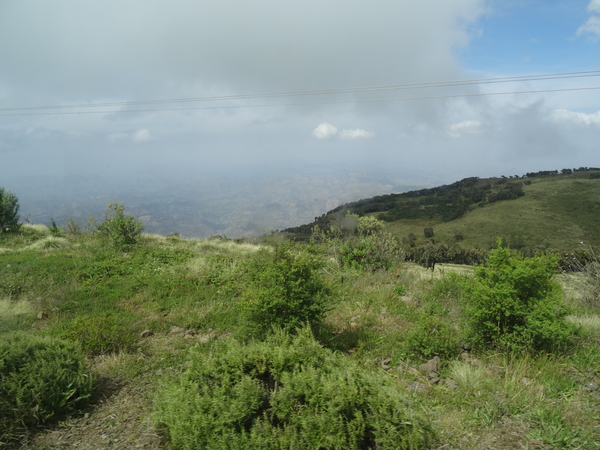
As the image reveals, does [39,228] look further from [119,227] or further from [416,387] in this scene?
[416,387]

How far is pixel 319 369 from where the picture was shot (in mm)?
2891

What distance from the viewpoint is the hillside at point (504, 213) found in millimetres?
40938

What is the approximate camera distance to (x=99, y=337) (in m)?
4.86

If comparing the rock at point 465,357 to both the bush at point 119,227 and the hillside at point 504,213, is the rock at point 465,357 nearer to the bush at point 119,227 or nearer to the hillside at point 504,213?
the bush at point 119,227

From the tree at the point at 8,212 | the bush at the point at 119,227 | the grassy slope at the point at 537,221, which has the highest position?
the tree at the point at 8,212

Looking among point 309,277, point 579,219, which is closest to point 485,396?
point 309,277

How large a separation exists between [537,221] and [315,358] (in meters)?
53.0

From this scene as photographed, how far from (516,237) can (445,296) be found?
137ft

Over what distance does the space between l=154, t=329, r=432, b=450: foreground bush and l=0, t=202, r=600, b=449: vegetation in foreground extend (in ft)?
0.04

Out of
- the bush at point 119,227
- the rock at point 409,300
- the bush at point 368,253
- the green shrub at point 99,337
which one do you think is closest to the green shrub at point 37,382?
the green shrub at point 99,337

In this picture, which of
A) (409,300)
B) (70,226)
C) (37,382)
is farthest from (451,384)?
(70,226)

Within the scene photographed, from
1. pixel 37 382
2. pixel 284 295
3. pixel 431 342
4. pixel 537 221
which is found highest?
pixel 284 295

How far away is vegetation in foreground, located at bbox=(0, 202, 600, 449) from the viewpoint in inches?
102

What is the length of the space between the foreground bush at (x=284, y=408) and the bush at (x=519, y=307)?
7.63ft
